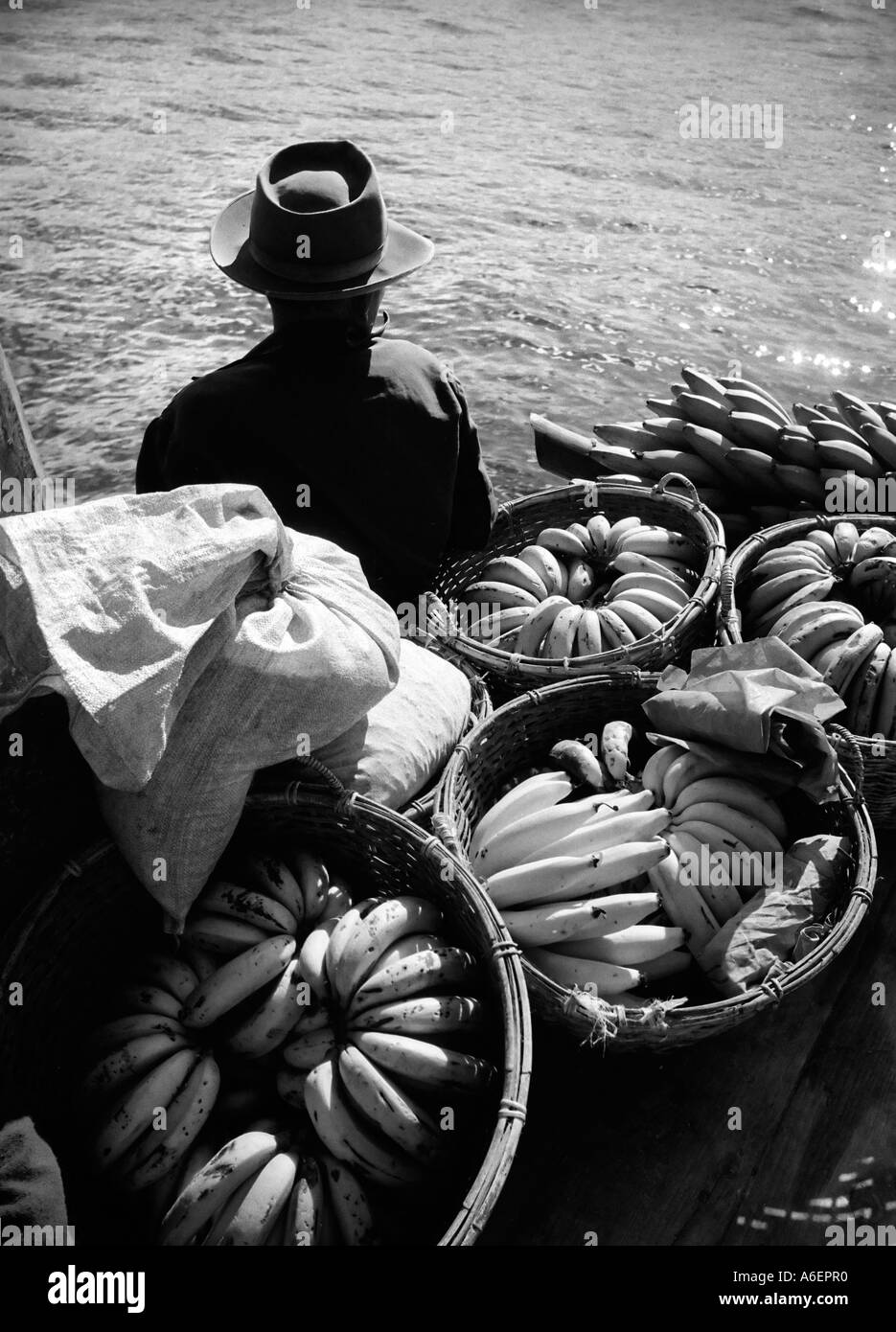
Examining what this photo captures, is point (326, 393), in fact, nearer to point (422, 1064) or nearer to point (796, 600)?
point (796, 600)

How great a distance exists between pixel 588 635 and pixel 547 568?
44 cm

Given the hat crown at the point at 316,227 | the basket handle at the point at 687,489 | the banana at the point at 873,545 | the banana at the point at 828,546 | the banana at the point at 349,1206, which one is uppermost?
the hat crown at the point at 316,227

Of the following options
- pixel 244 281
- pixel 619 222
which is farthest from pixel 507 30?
pixel 244 281

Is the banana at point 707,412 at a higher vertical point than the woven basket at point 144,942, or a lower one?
higher

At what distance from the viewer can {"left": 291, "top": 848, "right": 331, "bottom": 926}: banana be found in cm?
201

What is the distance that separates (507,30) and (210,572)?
12.2 metres

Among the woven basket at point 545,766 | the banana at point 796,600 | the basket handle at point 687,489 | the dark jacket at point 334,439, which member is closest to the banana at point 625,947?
the woven basket at point 545,766

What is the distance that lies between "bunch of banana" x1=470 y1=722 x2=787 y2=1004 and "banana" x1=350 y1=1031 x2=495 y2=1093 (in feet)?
Answer: 1.07

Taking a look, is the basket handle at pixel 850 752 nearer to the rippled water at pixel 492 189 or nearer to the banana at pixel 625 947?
the banana at pixel 625 947

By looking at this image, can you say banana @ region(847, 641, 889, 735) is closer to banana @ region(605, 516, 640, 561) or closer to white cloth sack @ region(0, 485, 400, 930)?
banana @ region(605, 516, 640, 561)

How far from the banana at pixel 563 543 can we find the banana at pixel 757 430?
74 centimetres

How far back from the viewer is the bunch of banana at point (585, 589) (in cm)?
279

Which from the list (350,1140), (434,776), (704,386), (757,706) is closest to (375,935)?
(350,1140)

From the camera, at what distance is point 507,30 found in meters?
11.7
